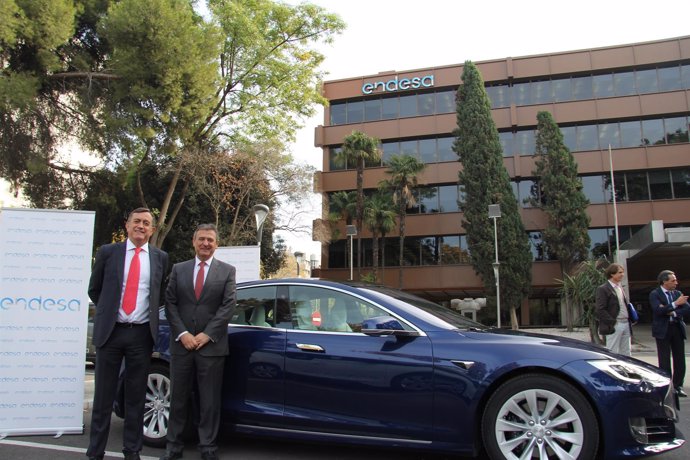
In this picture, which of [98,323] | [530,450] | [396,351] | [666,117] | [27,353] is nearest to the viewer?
[530,450]

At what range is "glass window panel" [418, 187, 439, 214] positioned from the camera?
34000 millimetres

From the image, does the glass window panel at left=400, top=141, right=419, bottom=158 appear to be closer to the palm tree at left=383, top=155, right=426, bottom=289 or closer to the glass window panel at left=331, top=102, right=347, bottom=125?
the palm tree at left=383, top=155, right=426, bottom=289

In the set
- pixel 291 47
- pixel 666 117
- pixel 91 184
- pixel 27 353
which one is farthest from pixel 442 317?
pixel 666 117

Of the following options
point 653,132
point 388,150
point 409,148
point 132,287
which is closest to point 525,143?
point 653,132

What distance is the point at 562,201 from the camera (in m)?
28.7

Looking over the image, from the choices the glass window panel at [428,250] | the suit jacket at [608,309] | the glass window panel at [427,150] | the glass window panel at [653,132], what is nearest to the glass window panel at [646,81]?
the glass window panel at [653,132]

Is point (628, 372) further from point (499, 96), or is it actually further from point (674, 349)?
point (499, 96)

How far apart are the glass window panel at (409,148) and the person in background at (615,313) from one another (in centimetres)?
2839

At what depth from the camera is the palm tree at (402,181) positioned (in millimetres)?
31891

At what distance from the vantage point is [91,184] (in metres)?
20.9

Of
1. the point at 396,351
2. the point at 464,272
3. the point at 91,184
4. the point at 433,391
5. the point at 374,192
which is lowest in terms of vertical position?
the point at 433,391

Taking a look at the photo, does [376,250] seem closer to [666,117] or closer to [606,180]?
[606,180]

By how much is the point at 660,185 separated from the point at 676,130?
11.5 ft

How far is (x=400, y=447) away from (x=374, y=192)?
31786 millimetres
